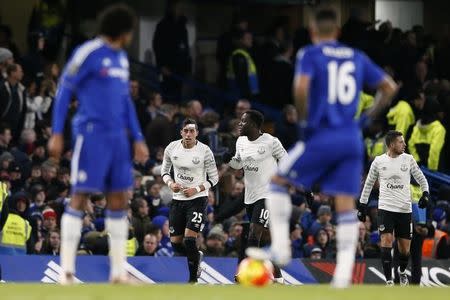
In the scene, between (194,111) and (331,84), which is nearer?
(331,84)

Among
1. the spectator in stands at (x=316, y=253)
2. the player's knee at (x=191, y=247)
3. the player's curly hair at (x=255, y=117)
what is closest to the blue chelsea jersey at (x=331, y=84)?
the player's curly hair at (x=255, y=117)

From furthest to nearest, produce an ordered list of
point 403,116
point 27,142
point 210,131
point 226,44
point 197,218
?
point 226,44
point 403,116
point 210,131
point 27,142
point 197,218

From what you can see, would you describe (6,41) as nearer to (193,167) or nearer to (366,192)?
(193,167)

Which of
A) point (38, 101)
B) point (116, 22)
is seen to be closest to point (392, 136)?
point (38, 101)

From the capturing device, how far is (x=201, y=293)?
1215 centimetres

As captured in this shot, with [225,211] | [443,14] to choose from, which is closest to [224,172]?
[225,211]

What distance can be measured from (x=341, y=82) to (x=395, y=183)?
23.7 ft

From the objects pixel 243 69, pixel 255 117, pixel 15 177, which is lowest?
pixel 15 177

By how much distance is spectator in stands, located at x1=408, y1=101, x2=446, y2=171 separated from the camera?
25312 millimetres

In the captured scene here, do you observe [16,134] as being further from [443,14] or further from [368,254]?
[443,14]

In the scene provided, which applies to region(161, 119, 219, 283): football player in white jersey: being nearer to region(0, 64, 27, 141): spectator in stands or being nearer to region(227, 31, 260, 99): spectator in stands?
region(0, 64, 27, 141): spectator in stands

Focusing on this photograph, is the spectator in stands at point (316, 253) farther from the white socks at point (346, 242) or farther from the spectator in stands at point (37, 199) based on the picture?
the white socks at point (346, 242)

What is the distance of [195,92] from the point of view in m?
29.7

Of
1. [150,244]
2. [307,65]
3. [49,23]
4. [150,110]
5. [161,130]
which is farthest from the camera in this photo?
[49,23]
